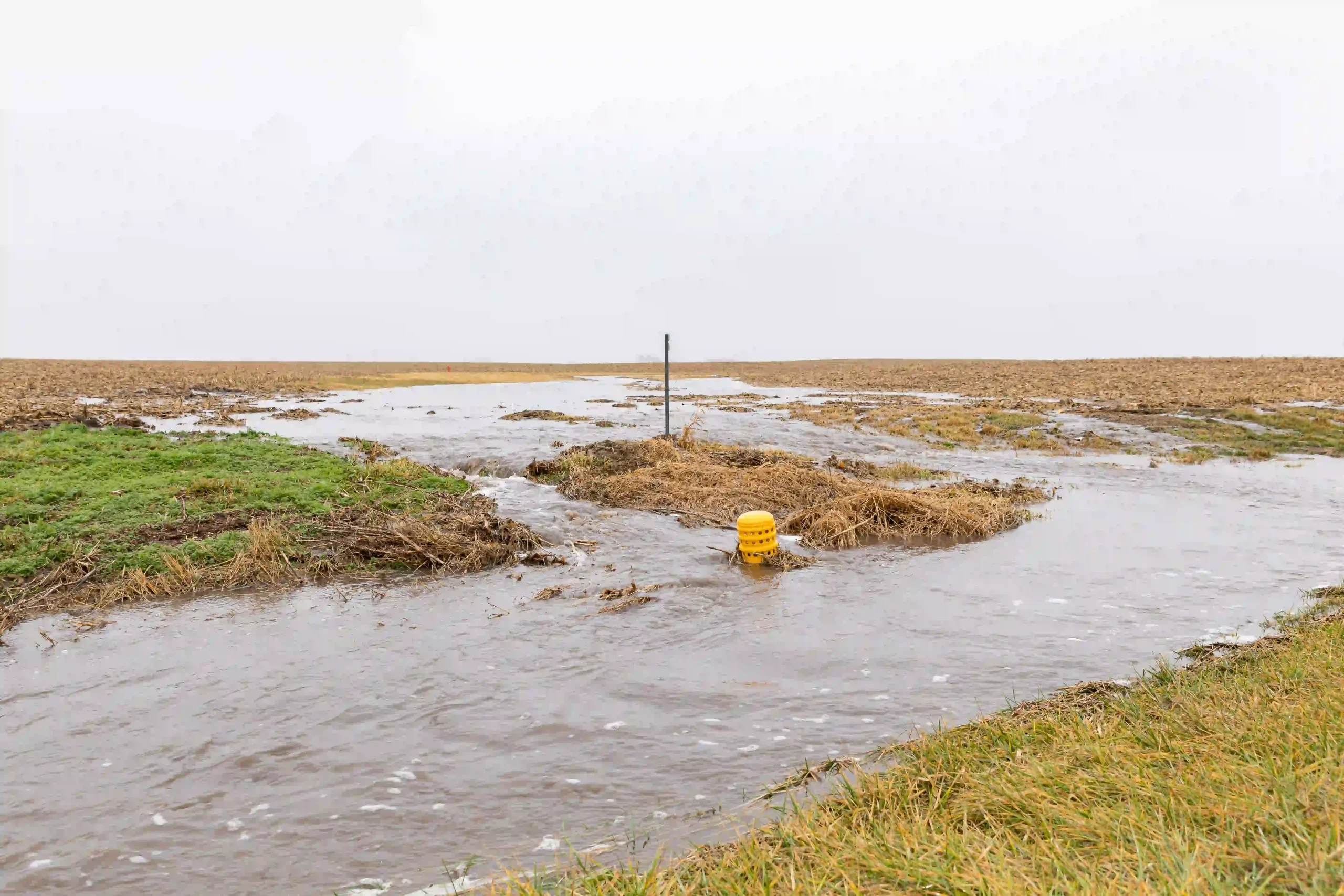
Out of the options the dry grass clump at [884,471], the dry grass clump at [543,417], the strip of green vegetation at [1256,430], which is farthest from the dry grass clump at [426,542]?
the strip of green vegetation at [1256,430]

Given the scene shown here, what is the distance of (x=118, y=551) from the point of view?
27.9 ft

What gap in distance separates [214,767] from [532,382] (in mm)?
53930

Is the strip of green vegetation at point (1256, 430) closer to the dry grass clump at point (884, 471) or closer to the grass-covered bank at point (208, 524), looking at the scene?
the dry grass clump at point (884, 471)

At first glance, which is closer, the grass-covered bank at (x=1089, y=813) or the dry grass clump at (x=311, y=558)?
the grass-covered bank at (x=1089, y=813)

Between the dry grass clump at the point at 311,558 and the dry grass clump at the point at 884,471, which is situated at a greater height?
the dry grass clump at the point at 884,471

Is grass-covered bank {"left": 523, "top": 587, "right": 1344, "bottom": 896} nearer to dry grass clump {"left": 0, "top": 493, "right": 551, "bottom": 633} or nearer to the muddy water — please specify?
the muddy water

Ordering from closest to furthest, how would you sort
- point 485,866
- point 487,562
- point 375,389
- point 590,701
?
1. point 485,866
2. point 590,701
3. point 487,562
4. point 375,389

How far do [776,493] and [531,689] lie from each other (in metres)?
7.43

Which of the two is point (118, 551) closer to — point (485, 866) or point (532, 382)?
point (485, 866)

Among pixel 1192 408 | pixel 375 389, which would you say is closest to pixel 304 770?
pixel 1192 408

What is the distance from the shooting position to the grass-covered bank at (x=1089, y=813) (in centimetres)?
239

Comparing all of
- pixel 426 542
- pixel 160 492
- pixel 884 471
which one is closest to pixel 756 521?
pixel 426 542

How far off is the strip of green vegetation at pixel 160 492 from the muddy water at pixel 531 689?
153 centimetres

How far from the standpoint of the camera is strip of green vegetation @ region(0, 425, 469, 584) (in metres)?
8.58
